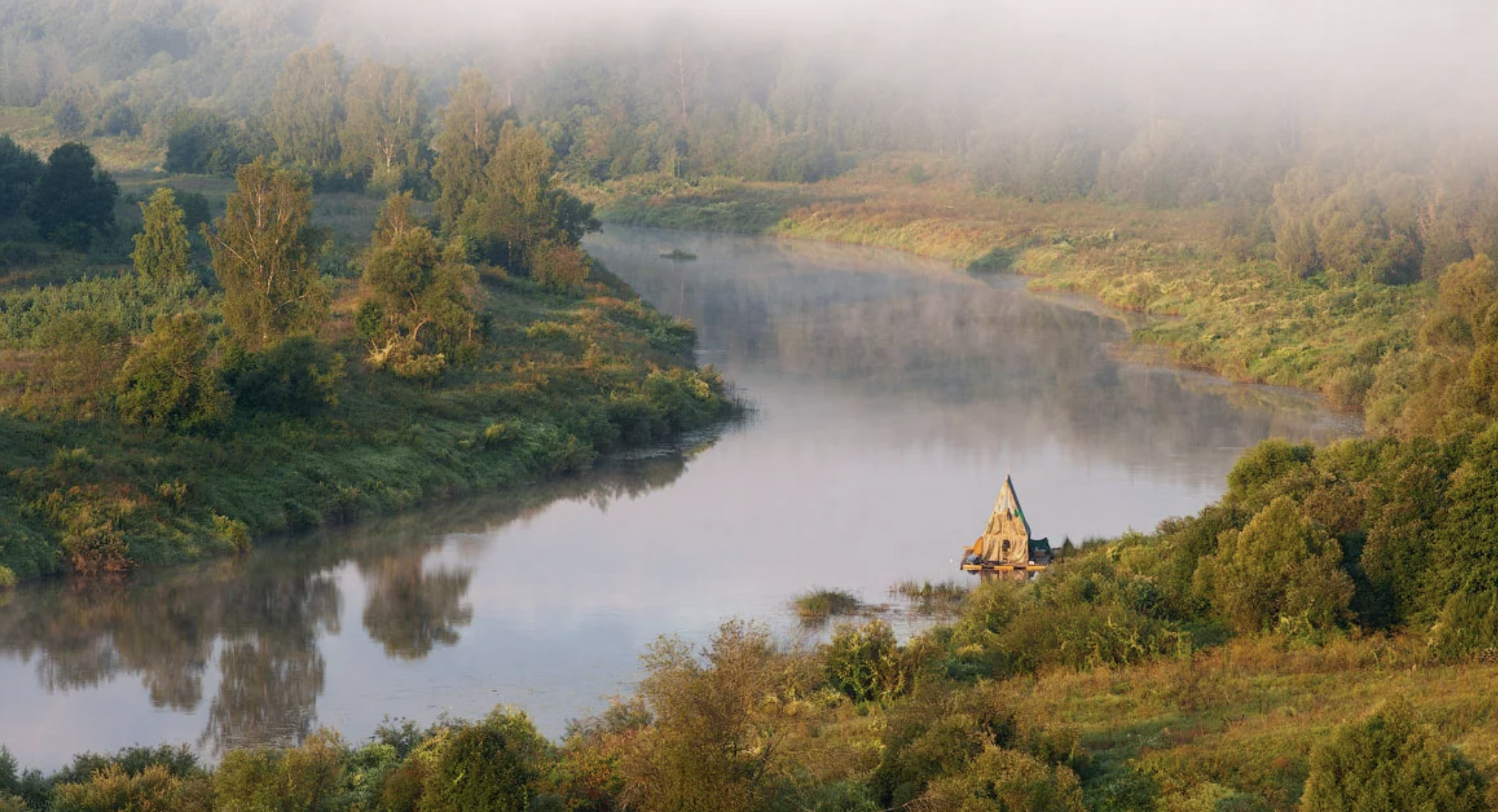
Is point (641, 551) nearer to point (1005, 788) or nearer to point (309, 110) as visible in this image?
point (1005, 788)

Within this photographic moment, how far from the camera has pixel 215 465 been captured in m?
27.0

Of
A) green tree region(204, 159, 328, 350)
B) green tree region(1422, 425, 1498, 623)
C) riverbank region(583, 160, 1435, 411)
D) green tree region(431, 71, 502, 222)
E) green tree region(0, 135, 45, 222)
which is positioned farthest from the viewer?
green tree region(431, 71, 502, 222)

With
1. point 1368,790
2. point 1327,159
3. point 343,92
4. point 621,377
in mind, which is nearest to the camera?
point 1368,790

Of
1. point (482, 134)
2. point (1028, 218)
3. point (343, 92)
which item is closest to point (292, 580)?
point (482, 134)

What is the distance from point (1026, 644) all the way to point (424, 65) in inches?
5275

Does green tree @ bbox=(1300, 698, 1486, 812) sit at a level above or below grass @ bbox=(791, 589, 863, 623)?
above

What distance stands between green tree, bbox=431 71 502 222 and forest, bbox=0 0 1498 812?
14 cm

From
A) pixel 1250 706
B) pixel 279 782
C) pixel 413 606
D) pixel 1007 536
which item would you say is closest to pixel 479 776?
pixel 279 782

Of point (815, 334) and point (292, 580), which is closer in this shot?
point (292, 580)

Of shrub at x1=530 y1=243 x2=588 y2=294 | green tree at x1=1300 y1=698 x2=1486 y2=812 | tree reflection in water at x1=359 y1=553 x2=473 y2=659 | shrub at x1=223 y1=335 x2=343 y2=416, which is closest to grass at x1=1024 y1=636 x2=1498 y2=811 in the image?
green tree at x1=1300 y1=698 x2=1486 y2=812

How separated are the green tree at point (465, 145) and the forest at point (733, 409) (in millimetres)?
144

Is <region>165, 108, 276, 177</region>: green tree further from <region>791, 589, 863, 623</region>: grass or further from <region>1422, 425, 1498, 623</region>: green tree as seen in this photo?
<region>1422, 425, 1498, 623</region>: green tree

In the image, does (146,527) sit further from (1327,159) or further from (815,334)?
(1327,159)

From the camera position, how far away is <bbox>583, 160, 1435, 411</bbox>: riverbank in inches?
1738
